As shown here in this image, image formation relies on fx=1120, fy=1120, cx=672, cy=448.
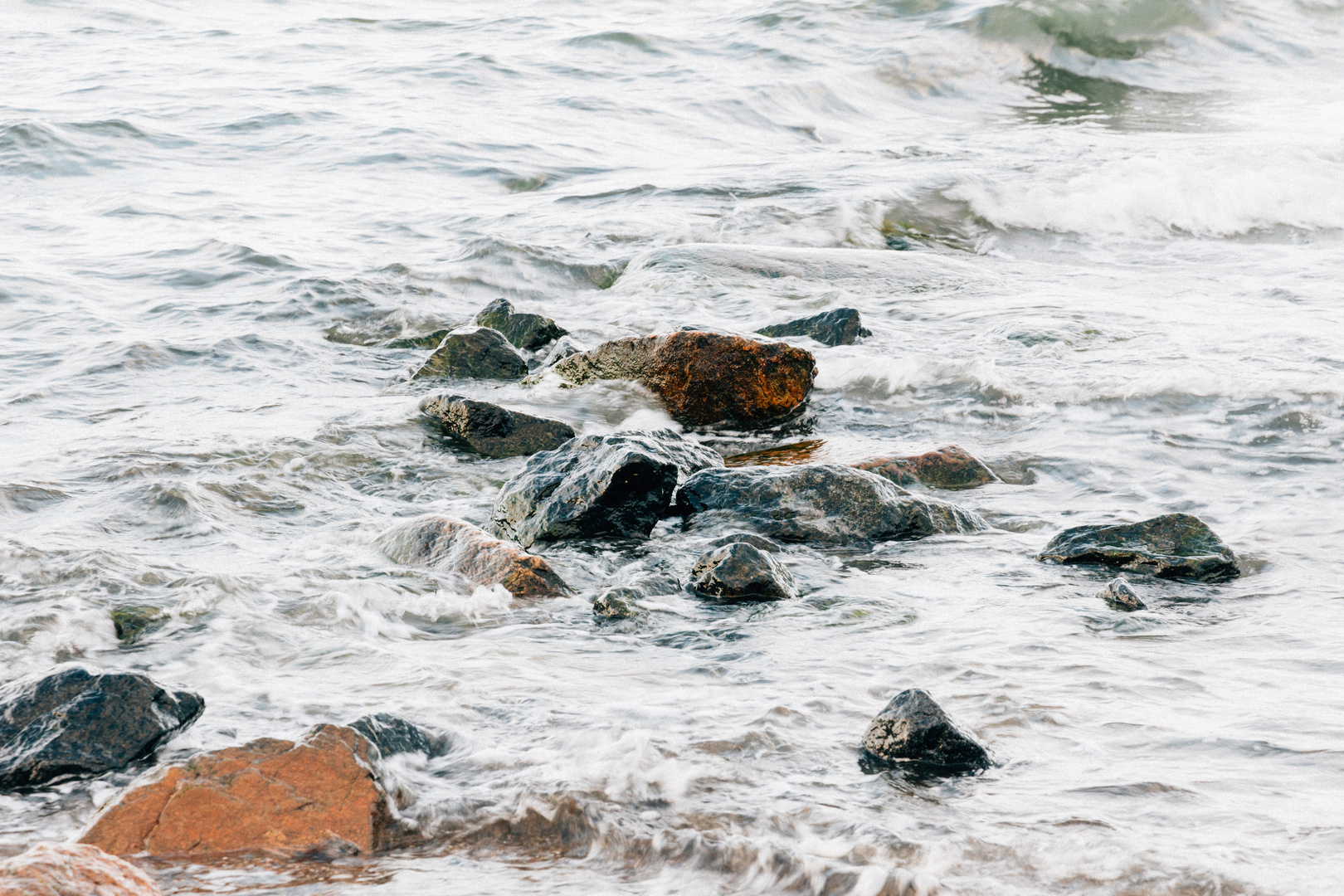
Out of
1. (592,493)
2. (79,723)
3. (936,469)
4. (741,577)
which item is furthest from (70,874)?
(936,469)

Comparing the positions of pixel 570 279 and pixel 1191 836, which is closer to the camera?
pixel 1191 836

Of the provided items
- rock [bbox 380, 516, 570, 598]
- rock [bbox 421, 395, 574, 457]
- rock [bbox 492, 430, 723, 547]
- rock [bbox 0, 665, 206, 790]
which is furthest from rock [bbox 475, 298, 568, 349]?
rock [bbox 0, 665, 206, 790]

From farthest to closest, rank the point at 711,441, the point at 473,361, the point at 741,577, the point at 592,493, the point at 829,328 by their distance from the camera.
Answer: the point at 829,328 → the point at 473,361 → the point at 711,441 → the point at 592,493 → the point at 741,577

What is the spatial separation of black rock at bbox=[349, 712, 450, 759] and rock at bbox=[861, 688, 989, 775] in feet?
3.48

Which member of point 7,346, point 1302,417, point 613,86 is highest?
point 613,86

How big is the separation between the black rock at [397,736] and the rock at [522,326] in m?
3.89

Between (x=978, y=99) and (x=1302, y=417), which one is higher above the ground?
(x=978, y=99)

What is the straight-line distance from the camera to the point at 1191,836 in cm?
232

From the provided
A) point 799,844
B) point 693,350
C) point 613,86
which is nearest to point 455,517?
point 693,350

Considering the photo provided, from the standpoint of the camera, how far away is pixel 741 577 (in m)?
3.57

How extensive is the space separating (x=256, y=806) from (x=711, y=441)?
3182mm

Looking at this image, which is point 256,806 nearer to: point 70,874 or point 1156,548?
point 70,874

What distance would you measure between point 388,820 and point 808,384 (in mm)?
3576

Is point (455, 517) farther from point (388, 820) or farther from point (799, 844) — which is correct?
point (799, 844)
